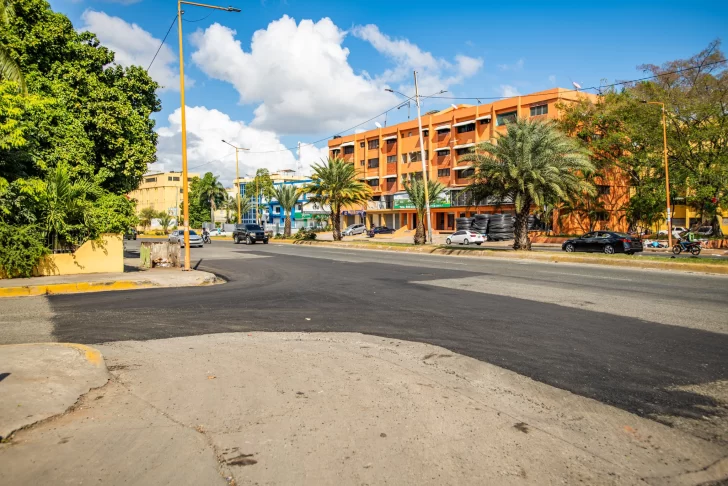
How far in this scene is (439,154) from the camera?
67.1 meters

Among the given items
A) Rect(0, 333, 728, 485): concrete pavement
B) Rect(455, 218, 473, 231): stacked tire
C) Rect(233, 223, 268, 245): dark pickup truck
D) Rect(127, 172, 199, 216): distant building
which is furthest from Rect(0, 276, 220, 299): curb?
Rect(127, 172, 199, 216): distant building

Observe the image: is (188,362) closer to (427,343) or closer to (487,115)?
(427,343)

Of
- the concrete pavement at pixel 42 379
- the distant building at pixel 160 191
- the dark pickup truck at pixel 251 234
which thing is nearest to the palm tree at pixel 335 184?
the dark pickup truck at pixel 251 234

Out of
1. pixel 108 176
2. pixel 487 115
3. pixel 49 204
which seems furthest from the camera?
pixel 487 115

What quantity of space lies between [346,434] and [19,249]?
15.2 meters

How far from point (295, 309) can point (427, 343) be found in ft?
12.9

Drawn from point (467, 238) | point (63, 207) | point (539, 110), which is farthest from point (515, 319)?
point (539, 110)

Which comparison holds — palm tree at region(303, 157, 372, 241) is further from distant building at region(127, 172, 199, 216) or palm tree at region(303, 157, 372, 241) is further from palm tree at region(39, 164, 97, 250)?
distant building at region(127, 172, 199, 216)

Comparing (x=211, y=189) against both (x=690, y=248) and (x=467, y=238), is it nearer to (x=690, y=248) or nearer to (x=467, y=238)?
(x=467, y=238)

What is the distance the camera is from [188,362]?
661 centimetres

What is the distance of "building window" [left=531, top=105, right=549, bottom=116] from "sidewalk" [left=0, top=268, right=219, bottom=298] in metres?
45.5

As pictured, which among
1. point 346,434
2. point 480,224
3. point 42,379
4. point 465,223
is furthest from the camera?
point 465,223

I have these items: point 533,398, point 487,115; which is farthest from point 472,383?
point 487,115

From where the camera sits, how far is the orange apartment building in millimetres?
54594
